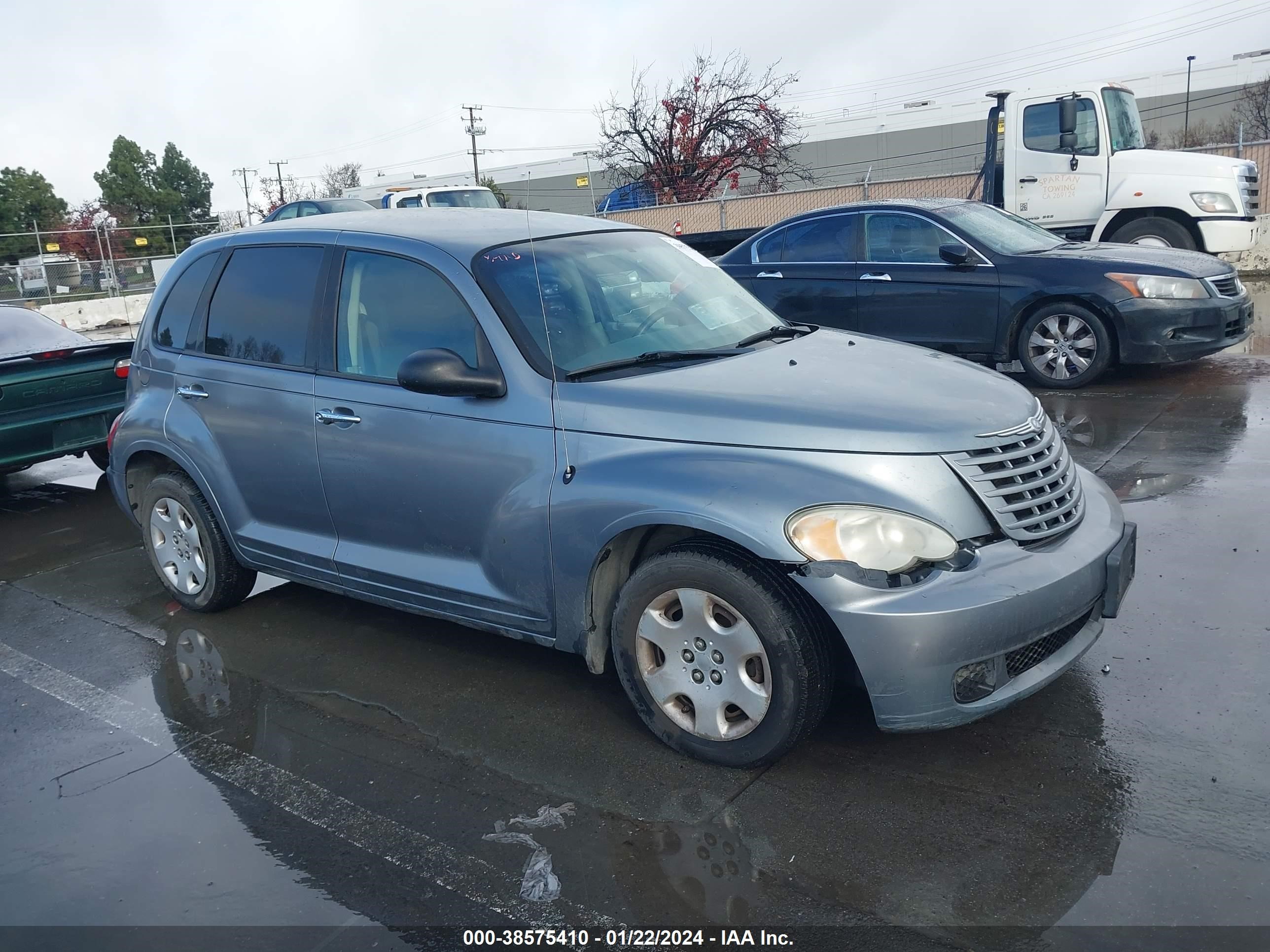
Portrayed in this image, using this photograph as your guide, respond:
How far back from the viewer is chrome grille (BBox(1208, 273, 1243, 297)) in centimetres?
874

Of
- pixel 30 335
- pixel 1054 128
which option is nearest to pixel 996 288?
pixel 1054 128

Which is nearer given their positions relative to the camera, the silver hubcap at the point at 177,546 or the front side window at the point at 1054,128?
the silver hubcap at the point at 177,546

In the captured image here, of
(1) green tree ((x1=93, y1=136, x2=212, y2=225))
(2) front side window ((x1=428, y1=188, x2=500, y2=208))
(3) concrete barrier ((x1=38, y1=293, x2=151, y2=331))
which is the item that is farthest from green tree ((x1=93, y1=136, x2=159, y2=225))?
(2) front side window ((x1=428, y1=188, x2=500, y2=208))

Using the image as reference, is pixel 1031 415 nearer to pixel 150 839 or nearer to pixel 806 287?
pixel 150 839

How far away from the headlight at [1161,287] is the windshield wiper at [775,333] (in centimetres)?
490

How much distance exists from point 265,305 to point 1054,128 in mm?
10947

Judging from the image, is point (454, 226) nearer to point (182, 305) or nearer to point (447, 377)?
point (447, 377)

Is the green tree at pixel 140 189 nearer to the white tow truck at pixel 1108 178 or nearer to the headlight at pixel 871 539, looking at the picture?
the white tow truck at pixel 1108 178

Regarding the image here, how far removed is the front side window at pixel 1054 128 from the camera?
12586mm

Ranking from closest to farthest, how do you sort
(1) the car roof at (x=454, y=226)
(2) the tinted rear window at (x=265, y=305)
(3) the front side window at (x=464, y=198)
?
(1) the car roof at (x=454, y=226) → (2) the tinted rear window at (x=265, y=305) → (3) the front side window at (x=464, y=198)

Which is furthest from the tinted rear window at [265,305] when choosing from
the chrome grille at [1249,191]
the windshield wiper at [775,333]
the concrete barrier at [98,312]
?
the concrete barrier at [98,312]

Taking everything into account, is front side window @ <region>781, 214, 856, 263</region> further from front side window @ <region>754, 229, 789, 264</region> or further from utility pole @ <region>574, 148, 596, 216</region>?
utility pole @ <region>574, 148, 596, 216</region>

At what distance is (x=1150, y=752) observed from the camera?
138 inches

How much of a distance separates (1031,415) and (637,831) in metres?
1.98
